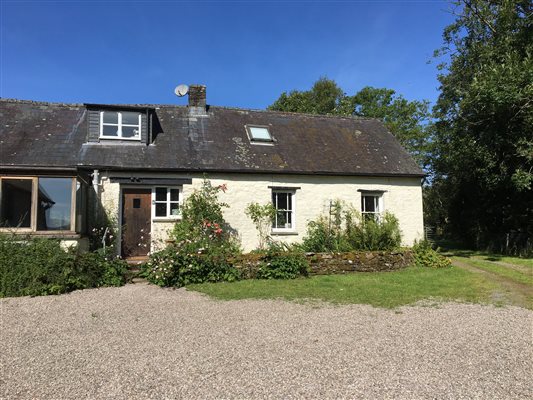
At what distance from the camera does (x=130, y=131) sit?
14.2 m

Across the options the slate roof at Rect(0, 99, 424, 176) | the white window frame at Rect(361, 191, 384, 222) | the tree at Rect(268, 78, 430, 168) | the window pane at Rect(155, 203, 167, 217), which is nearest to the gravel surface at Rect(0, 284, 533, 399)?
the window pane at Rect(155, 203, 167, 217)

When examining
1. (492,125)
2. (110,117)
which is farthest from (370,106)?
(110,117)

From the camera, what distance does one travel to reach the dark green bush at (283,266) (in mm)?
11008

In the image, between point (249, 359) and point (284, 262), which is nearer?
point (249, 359)

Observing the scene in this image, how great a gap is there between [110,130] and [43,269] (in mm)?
6531

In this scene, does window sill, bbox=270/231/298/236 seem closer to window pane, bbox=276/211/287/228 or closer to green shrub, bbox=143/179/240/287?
window pane, bbox=276/211/287/228

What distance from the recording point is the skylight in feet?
51.8

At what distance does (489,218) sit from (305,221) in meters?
10.7

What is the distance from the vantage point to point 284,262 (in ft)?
36.7

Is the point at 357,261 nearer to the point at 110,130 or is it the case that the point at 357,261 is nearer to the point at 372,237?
the point at 372,237

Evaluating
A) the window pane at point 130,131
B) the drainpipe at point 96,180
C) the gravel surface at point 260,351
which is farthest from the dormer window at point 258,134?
the gravel surface at point 260,351

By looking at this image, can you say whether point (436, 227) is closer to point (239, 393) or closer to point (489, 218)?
point (489, 218)

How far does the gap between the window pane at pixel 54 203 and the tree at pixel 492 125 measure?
1490 centimetres

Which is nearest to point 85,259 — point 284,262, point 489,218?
point 284,262
